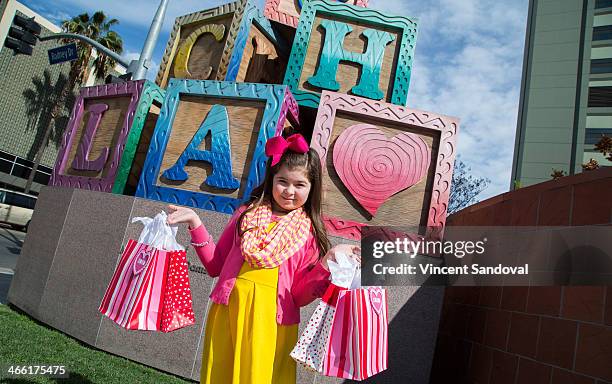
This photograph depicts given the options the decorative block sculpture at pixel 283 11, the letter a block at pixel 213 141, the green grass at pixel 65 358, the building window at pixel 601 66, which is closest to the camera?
the green grass at pixel 65 358

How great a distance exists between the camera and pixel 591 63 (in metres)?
21.1

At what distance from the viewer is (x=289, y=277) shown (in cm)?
211

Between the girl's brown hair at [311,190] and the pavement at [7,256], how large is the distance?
4.78 meters

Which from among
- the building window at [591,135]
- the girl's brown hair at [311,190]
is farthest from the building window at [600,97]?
the girl's brown hair at [311,190]

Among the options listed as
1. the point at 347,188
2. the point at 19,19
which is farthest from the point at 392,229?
the point at 19,19

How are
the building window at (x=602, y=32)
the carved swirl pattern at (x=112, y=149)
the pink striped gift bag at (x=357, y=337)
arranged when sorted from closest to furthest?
the pink striped gift bag at (x=357, y=337) < the carved swirl pattern at (x=112, y=149) < the building window at (x=602, y=32)

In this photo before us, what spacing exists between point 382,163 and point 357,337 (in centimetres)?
223

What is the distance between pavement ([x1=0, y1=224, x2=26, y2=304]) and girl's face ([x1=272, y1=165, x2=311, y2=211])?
4.92 m

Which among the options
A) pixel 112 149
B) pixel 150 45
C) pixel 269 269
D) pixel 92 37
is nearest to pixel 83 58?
pixel 92 37

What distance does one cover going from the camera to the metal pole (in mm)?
7199

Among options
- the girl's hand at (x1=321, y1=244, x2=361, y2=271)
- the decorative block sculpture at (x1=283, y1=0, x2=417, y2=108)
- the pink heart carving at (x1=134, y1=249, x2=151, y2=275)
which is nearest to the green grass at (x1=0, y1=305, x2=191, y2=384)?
the pink heart carving at (x1=134, y1=249, x2=151, y2=275)

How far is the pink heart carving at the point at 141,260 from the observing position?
88.0 inches

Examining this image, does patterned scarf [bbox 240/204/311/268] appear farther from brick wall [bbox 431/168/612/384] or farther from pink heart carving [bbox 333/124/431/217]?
pink heart carving [bbox 333/124/431/217]

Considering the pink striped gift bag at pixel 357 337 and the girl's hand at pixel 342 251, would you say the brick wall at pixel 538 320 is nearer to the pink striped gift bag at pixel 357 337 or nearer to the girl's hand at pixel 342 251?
the pink striped gift bag at pixel 357 337
